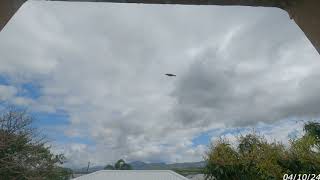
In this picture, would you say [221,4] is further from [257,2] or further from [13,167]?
[13,167]

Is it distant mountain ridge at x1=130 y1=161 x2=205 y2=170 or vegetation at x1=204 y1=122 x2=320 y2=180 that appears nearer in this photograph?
vegetation at x1=204 y1=122 x2=320 y2=180

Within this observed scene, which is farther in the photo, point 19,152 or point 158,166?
point 158,166

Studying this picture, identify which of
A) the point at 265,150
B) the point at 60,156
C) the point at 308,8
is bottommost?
the point at 308,8

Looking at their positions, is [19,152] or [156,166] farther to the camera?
[156,166]

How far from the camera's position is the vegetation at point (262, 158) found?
571 inches

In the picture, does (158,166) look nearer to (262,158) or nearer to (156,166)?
(156,166)

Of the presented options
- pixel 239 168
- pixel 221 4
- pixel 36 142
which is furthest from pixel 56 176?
pixel 221 4

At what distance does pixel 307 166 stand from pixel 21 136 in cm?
1282

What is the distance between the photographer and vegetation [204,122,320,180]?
1451cm

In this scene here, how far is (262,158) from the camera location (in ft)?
49.9

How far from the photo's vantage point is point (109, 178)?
23.6 meters

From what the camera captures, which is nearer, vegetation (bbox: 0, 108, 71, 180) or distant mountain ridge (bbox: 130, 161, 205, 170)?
vegetation (bbox: 0, 108, 71, 180)

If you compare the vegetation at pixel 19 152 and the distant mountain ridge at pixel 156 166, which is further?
the distant mountain ridge at pixel 156 166

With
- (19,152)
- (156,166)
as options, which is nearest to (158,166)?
(156,166)
